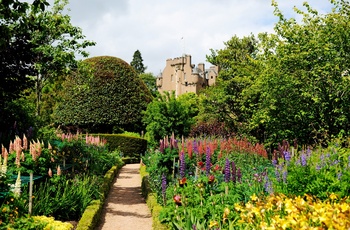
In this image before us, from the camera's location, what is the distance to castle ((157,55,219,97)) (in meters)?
53.0

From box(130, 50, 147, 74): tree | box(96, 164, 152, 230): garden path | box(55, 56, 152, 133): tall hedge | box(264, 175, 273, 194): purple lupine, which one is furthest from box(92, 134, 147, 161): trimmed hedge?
box(130, 50, 147, 74): tree

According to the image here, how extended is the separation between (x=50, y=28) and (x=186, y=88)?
41.0 m

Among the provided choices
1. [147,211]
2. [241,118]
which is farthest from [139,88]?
[147,211]

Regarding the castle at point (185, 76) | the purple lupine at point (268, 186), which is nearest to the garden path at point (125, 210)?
the purple lupine at point (268, 186)

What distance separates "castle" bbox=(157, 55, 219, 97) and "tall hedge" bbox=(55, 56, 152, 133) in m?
28.6

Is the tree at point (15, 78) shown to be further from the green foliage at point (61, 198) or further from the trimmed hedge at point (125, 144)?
the trimmed hedge at point (125, 144)

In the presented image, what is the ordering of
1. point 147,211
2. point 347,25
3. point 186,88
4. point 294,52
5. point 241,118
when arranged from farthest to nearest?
point 186,88, point 241,118, point 294,52, point 347,25, point 147,211

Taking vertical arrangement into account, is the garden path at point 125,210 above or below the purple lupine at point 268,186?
below

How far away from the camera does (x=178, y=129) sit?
47.9ft

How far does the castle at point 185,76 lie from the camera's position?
53.0m

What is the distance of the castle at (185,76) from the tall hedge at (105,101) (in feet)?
93.8

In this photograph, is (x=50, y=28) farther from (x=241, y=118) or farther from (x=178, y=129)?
(x=241, y=118)

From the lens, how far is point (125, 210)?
28.4 ft

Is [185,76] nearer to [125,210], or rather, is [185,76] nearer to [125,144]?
[125,144]
